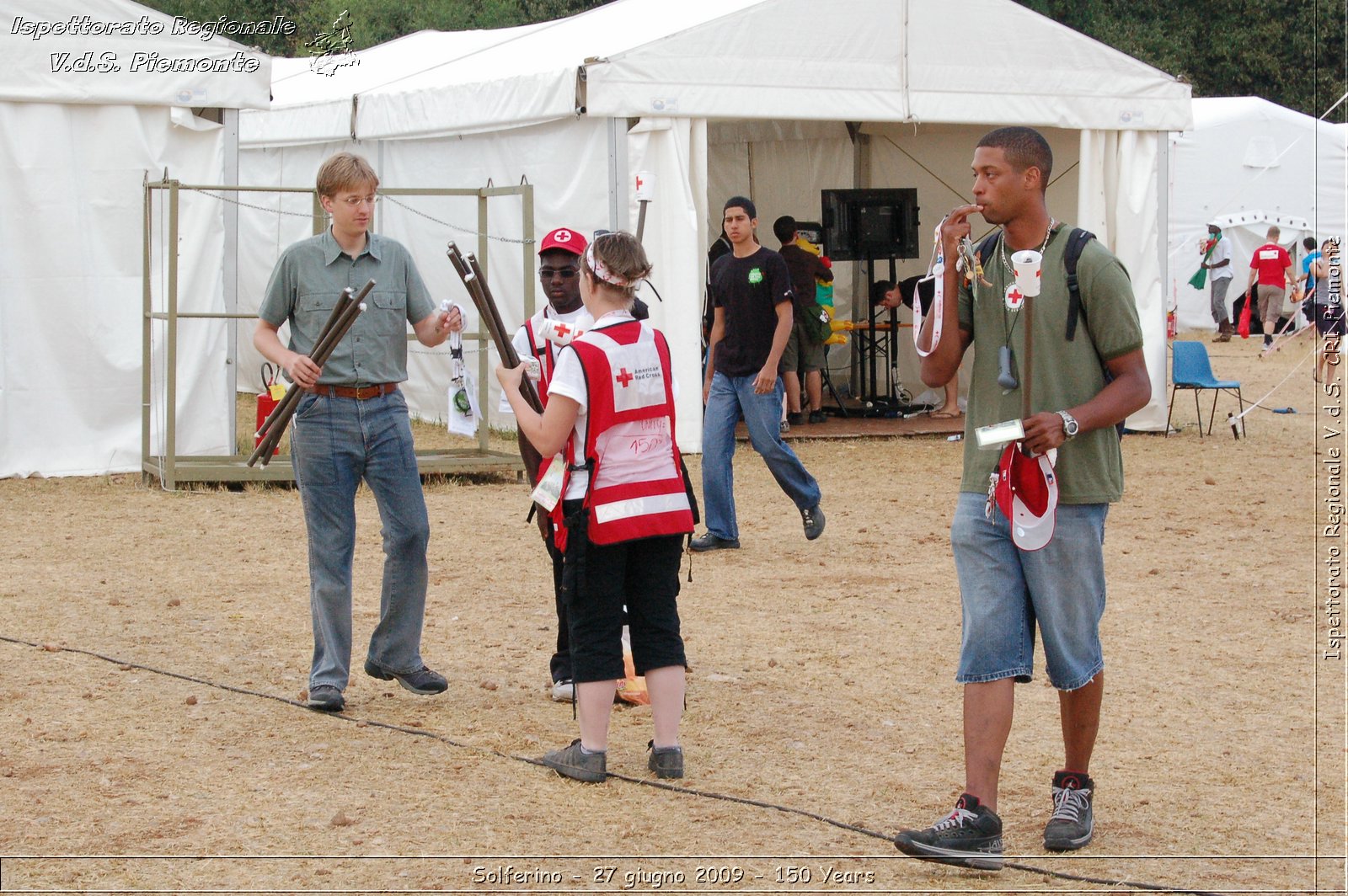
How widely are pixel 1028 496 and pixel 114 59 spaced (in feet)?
31.4

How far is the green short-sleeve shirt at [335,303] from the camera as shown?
215 inches

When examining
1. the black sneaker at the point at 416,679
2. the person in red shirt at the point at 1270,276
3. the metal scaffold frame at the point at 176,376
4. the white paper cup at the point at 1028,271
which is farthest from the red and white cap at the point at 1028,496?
the person in red shirt at the point at 1270,276

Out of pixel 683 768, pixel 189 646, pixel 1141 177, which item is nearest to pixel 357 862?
pixel 683 768

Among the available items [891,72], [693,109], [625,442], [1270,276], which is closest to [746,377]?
[625,442]

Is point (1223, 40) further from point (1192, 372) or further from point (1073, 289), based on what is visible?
point (1073, 289)

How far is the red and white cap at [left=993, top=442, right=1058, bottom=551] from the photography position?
13.1 feet

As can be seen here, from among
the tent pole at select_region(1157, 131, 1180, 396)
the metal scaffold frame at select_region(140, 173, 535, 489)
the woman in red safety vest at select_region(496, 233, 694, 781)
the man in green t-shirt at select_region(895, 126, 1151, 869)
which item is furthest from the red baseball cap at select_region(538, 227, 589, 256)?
the tent pole at select_region(1157, 131, 1180, 396)

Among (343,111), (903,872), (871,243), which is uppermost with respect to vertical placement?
(343,111)

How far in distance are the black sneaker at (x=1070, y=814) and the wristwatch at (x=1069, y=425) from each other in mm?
946

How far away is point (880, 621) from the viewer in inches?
283

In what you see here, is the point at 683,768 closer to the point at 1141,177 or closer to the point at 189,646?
the point at 189,646

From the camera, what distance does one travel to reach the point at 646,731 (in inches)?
214

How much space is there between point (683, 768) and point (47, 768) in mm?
1967

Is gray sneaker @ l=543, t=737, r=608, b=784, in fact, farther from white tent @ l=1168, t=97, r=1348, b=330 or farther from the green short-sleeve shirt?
white tent @ l=1168, t=97, r=1348, b=330
